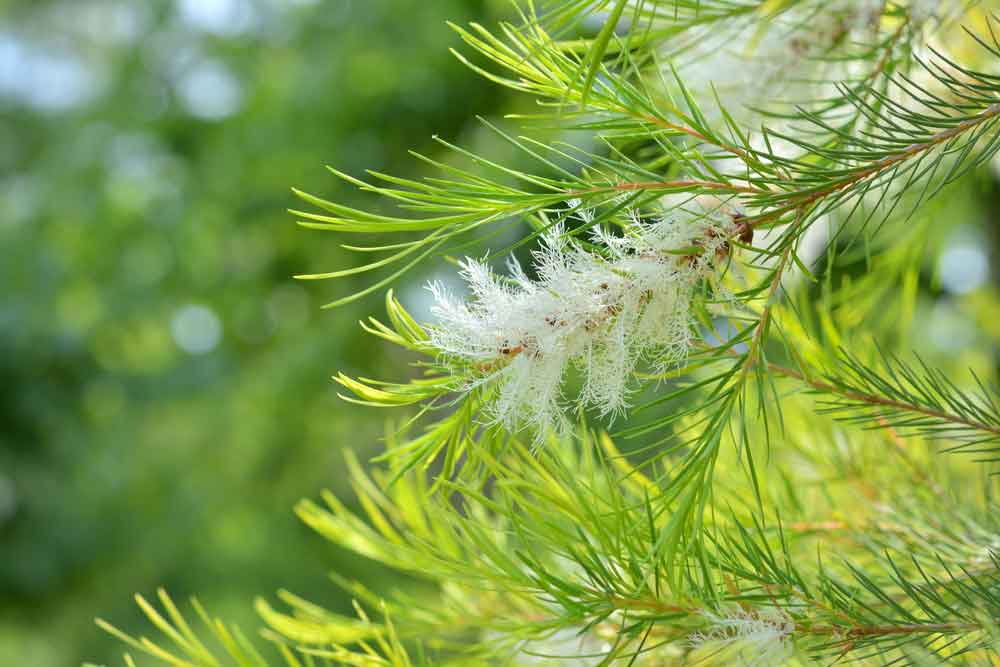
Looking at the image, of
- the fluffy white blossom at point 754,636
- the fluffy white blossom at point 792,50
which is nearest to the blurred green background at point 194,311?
the fluffy white blossom at point 792,50

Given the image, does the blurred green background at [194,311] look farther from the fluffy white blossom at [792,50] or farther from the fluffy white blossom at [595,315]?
the fluffy white blossom at [595,315]

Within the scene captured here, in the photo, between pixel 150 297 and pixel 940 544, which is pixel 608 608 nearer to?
pixel 940 544

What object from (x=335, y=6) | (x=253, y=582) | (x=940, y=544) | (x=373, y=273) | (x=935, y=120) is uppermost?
(x=335, y=6)

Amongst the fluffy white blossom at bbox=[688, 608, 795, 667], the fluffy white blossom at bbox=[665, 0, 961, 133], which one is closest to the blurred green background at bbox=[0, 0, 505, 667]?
the fluffy white blossom at bbox=[665, 0, 961, 133]

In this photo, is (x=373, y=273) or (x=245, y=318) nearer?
(x=373, y=273)

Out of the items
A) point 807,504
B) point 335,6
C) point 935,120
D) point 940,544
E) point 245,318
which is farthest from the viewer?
point 245,318

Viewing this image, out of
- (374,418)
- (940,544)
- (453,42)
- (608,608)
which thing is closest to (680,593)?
(608,608)

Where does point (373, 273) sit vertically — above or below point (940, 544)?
above

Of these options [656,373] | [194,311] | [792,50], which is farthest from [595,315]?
[194,311]
